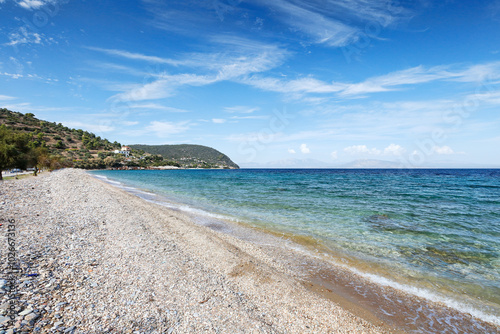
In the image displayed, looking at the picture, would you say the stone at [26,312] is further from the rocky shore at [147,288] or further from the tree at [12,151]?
the tree at [12,151]

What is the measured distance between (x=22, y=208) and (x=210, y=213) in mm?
12577

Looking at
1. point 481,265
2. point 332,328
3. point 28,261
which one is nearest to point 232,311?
point 332,328

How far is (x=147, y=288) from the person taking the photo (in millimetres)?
6352

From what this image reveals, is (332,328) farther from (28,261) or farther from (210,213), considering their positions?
(210,213)

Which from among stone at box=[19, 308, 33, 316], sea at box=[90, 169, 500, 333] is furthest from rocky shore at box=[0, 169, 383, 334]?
sea at box=[90, 169, 500, 333]

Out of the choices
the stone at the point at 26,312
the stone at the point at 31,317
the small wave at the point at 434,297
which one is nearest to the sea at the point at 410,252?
the small wave at the point at 434,297

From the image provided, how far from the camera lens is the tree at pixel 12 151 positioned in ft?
111

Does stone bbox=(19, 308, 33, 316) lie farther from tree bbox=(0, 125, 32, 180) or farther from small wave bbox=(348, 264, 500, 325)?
tree bbox=(0, 125, 32, 180)

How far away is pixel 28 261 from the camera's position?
684cm

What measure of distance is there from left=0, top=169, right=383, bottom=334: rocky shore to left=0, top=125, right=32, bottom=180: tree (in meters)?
35.0

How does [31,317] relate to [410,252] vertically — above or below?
above

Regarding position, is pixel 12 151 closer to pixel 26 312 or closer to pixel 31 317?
pixel 26 312

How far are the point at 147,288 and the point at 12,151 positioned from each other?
154 feet

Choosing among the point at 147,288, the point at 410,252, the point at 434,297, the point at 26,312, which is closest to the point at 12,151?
the point at 26,312
